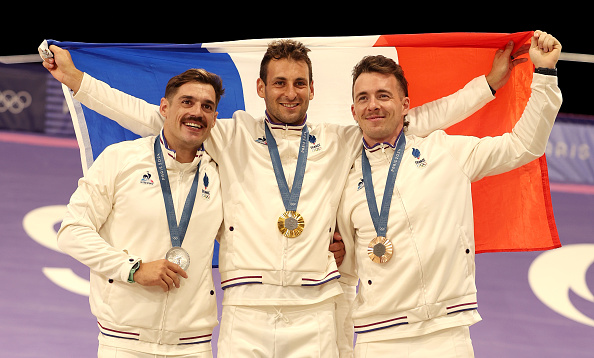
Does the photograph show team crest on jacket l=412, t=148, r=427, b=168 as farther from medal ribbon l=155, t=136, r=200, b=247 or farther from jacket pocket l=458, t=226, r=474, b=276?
medal ribbon l=155, t=136, r=200, b=247

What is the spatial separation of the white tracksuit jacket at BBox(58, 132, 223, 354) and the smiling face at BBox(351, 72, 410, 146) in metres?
0.91

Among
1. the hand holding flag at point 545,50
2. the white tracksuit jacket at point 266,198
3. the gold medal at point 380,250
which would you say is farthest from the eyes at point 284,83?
the hand holding flag at point 545,50

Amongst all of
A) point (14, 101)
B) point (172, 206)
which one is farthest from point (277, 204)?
point (14, 101)

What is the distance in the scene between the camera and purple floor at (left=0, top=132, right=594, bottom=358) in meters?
5.07

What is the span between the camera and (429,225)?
338 centimetres

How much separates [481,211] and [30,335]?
3.36m

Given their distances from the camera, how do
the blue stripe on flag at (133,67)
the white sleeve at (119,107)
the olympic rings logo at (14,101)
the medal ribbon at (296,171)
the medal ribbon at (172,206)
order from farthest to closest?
the olympic rings logo at (14,101)
the blue stripe on flag at (133,67)
the white sleeve at (119,107)
the medal ribbon at (296,171)
the medal ribbon at (172,206)

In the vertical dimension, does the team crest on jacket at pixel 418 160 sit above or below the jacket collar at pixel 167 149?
below

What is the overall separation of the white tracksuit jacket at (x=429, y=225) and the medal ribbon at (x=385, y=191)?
29 mm

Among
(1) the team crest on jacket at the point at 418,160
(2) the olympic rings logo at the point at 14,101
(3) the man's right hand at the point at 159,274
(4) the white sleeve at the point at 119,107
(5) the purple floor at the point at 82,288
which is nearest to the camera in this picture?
(3) the man's right hand at the point at 159,274

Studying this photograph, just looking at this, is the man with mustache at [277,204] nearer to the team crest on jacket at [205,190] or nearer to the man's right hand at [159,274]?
the team crest on jacket at [205,190]

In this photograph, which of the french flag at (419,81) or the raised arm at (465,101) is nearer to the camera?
the raised arm at (465,101)

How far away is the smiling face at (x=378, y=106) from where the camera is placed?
3.51 metres

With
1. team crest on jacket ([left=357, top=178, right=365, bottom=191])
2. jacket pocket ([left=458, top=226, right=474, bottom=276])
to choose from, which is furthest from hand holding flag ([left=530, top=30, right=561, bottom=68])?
team crest on jacket ([left=357, top=178, right=365, bottom=191])
